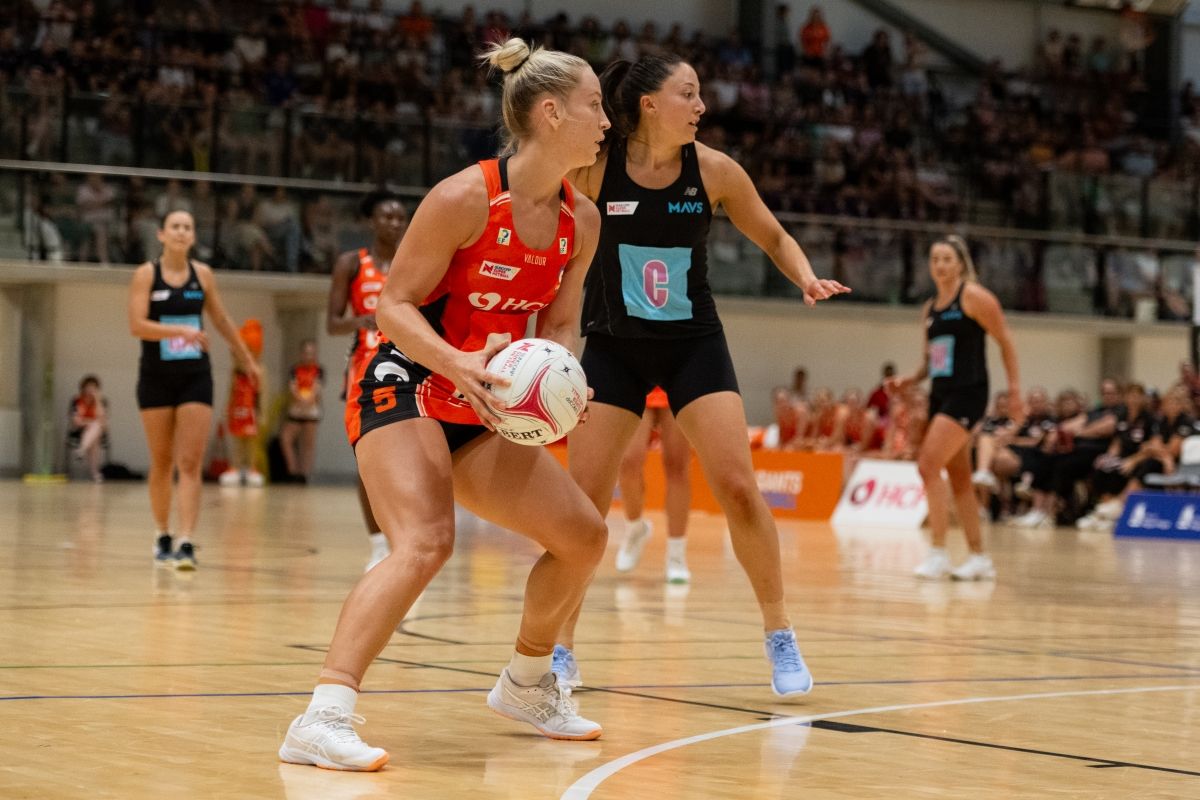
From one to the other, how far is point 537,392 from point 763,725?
5.05 feet

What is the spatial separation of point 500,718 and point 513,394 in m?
1.40

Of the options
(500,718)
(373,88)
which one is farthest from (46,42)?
(500,718)

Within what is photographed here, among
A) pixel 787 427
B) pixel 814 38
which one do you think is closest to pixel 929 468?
pixel 787 427

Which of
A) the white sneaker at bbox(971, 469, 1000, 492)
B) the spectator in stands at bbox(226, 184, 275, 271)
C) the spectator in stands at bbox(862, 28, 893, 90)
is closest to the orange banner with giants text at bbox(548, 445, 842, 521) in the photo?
the white sneaker at bbox(971, 469, 1000, 492)

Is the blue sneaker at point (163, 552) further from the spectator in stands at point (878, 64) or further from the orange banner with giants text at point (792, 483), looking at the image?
the spectator in stands at point (878, 64)

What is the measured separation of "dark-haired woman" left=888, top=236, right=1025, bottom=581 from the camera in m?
10.9

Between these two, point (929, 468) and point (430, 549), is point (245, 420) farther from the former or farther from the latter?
point (430, 549)

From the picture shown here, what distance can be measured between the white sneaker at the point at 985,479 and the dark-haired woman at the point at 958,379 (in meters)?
8.19

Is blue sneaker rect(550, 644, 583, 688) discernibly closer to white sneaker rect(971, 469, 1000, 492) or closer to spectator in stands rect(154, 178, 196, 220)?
white sneaker rect(971, 469, 1000, 492)

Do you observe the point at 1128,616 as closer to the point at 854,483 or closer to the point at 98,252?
the point at 854,483

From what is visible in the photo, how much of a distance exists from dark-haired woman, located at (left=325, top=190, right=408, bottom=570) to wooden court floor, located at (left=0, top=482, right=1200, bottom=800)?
1228mm

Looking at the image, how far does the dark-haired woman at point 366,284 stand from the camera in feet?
31.7

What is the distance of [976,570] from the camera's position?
1133cm

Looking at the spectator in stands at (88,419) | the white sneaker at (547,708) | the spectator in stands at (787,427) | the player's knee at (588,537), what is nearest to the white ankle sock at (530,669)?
the white sneaker at (547,708)
